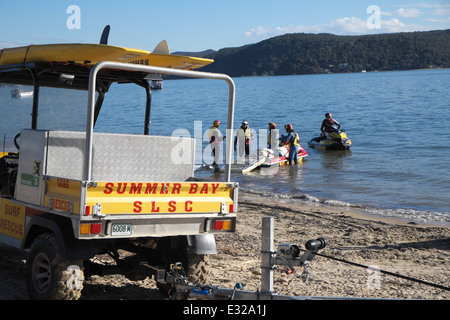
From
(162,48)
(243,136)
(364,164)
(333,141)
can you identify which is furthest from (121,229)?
(333,141)

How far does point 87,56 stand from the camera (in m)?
5.10

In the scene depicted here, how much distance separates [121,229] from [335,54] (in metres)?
152

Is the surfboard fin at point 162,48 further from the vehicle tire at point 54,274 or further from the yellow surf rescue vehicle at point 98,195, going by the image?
the vehicle tire at point 54,274

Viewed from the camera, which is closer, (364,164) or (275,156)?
(275,156)

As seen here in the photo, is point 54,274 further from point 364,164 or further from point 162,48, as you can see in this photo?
point 364,164

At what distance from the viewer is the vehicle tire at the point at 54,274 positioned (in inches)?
199

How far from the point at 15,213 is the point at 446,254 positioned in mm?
6056

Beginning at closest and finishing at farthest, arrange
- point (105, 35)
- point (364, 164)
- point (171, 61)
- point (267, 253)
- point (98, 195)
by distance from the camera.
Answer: point (267, 253) → point (98, 195) → point (171, 61) → point (105, 35) → point (364, 164)

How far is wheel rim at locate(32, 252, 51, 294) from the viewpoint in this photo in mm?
5262

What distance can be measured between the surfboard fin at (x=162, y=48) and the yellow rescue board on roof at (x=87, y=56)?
0.09 meters

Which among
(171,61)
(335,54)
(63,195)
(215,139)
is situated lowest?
(63,195)

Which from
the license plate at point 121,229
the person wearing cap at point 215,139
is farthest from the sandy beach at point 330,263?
the person wearing cap at point 215,139

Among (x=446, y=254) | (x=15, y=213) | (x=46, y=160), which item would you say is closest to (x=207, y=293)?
(x=46, y=160)

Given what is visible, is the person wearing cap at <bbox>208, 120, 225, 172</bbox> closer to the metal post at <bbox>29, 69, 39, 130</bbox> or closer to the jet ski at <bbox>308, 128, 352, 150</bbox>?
the jet ski at <bbox>308, 128, 352, 150</bbox>
